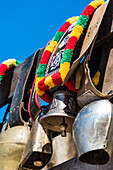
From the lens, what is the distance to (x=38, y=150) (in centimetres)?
388

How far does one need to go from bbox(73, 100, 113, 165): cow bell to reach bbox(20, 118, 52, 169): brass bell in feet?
2.77

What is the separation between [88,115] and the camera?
10.2ft

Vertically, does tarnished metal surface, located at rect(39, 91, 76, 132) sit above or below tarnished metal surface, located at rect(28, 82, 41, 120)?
below

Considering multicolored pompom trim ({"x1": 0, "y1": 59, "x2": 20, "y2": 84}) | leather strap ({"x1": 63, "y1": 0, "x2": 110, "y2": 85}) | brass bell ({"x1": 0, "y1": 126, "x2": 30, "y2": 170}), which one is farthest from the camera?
multicolored pompom trim ({"x1": 0, "y1": 59, "x2": 20, "y2": 84})

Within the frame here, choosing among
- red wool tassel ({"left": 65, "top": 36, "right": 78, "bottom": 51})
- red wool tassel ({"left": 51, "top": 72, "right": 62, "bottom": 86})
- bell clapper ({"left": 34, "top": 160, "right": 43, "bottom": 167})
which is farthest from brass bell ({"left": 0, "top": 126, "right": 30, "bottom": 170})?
red wool tassel ({"left": 65, "top": 36, "right": 78, "bottom": 51})

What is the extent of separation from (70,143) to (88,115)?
3.70ft

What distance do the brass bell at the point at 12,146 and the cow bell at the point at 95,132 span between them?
138 centimetres

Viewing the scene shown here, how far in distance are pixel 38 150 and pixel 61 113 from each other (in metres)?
0.65

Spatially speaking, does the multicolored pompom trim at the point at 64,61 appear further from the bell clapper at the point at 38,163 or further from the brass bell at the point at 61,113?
the bell clapper at the point at 38,163

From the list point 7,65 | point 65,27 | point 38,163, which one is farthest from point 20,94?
point 38,163

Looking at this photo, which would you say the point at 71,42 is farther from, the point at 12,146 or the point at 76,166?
the point at 12,146

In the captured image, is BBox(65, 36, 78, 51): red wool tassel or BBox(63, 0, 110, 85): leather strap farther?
BBox(65, 36, 78, 51): red wool tassel

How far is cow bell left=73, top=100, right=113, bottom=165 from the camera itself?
292cm

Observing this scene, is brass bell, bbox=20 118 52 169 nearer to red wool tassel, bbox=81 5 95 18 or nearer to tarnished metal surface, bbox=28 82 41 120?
tarnished metal surface, bbox=28 82 41 120
